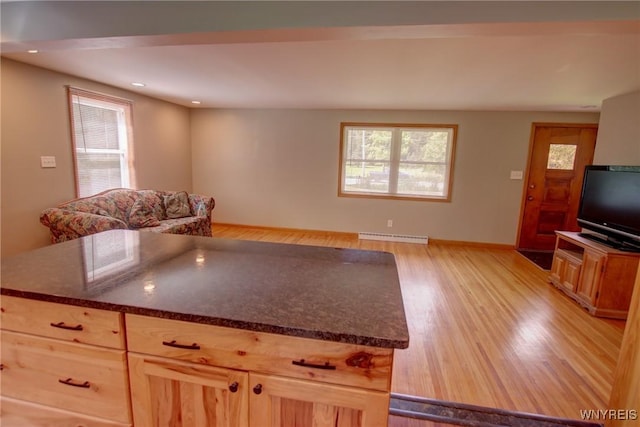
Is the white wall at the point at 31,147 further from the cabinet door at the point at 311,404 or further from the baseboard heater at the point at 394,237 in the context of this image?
the baseboard heater at the point at 394,237

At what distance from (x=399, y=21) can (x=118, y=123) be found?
4191 millimetres

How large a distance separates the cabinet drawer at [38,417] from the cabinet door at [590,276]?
143 inches

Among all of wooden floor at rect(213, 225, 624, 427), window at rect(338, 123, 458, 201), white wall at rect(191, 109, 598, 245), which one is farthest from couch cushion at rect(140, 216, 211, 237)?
wooden floor at rect(213, 225, 624, 427)

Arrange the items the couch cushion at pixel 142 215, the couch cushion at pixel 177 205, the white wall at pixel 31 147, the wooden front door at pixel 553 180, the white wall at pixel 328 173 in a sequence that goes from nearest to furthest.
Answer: the white wall at pixel 31 147 < the couch cushion at pixel 142 215 < the couch cushion at pixel 177 205 < the wooden front door at pixel 553 180 < the white wall at pixel 328 173

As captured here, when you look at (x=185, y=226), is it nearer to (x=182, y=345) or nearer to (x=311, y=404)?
(x=182, y=345)

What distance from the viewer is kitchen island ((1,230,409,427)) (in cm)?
90

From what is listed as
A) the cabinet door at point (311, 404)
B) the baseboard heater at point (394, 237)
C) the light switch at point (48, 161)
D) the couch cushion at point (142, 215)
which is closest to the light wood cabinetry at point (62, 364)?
the cabinet door at point (311, 404)

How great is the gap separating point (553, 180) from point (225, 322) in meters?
5.57

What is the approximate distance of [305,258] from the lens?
147 centimetres

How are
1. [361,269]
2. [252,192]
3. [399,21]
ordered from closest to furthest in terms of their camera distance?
[361,269]
[399,21]
[252,192]

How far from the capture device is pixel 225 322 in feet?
3.00

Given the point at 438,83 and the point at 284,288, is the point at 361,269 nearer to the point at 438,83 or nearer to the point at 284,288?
the point at 284,288

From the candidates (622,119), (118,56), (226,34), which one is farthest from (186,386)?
(622,119)

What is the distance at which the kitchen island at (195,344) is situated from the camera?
0.90 m
